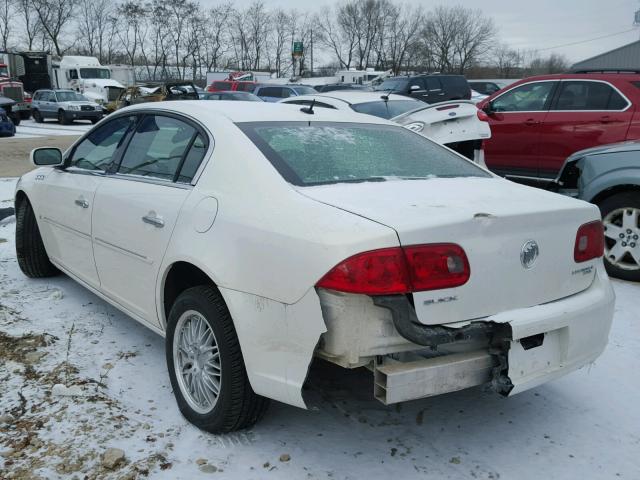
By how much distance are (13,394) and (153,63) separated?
78.4 m

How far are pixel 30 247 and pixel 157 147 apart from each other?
207 centimetres

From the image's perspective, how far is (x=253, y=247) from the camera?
2381 millimetres

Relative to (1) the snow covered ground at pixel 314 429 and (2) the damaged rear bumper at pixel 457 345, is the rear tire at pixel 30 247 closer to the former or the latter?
(1) the snow covered ground at pixel 314 429

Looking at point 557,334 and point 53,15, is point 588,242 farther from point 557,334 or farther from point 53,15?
point 53,15

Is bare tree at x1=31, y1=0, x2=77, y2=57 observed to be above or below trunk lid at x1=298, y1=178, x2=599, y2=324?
above

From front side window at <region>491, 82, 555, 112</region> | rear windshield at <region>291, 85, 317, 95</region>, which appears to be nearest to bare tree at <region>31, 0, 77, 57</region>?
rear windshield at <region>291, 85, 317, 95</region>

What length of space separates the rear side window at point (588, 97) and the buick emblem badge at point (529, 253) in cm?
540

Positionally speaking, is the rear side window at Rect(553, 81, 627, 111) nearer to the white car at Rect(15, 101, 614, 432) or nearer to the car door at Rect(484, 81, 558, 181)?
the car door at Rect(484, 81, 558, 181)

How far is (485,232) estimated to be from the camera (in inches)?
89.8

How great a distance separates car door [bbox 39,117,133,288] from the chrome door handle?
0.75 metres

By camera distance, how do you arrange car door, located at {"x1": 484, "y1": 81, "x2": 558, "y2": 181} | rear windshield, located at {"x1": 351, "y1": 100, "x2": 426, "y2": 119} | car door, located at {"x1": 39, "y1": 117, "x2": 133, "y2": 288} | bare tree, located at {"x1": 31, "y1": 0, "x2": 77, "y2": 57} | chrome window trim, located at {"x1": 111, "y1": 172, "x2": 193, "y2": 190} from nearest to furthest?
chrome window trim, located at {"x1": 111, "y1": 172, "x2": 193, "y2": 190}
car door, located at {"x1": 39, "y1": 117, "x2": 133, "y2": 288}
car door, located at {"x1": 484, "y1": 81, "x2": 558, "y2": 181}
rear windshield, located at {"x1": 351, "y1": 100, "x2": 426, "y2": 119}
bare tree, located at {"x1": 31, "y1": 0, "x2": 77, "y2": 57}

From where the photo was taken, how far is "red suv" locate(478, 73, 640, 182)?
691 centimetres

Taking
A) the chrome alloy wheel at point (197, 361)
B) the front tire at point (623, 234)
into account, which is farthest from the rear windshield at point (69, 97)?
the chrome alloy wheel at point (197, 361)

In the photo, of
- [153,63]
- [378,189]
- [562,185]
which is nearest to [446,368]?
[378,189]
